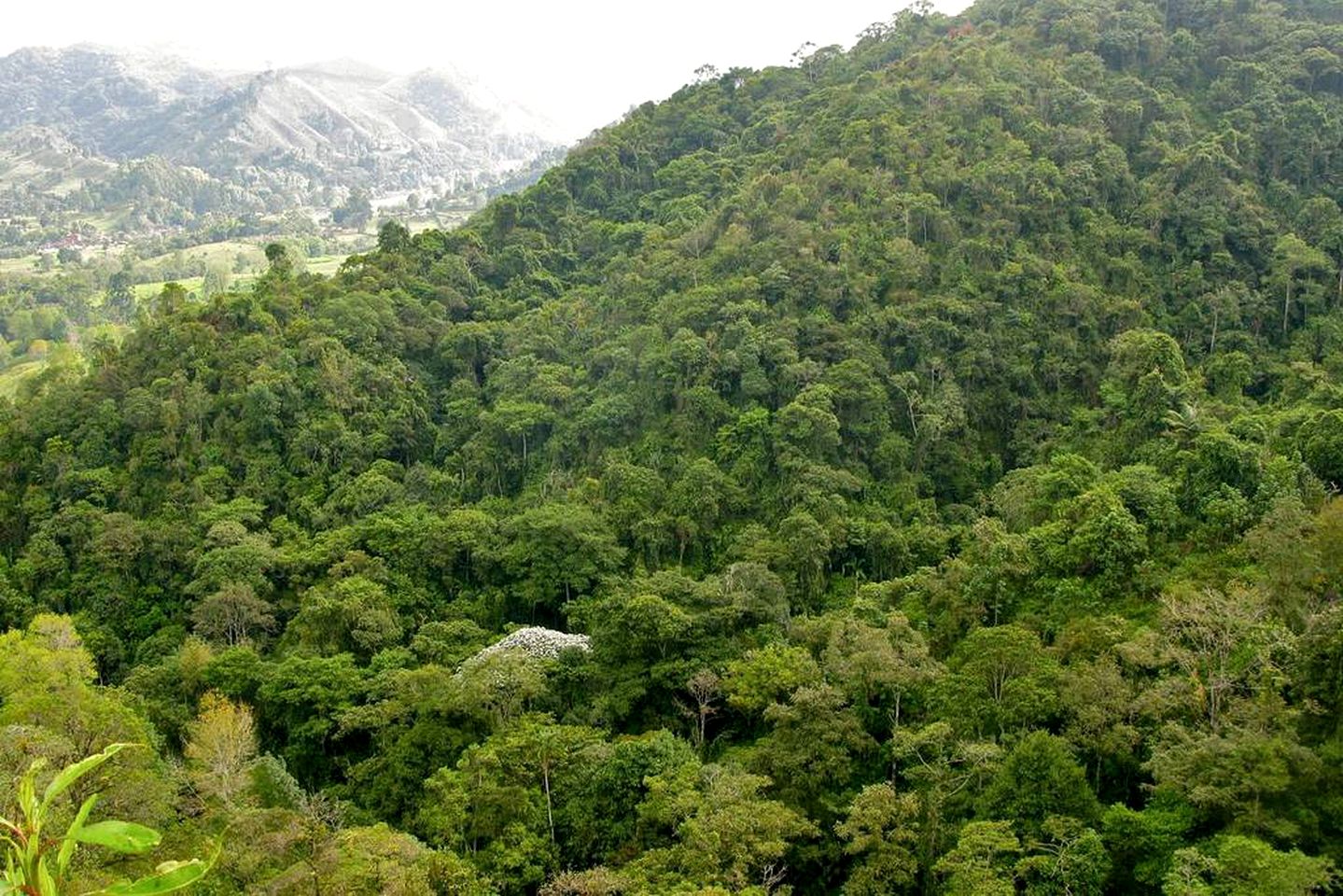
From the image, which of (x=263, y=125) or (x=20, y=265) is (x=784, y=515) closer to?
(x=20, y=265)

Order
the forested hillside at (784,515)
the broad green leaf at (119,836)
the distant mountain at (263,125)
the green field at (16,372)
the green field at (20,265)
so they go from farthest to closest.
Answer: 1. the distant mountain at (263,125)
2. the green field at (20,265)
3. the green field at (16,372)
4. the forested hillside at (784,515)
5. the broad green leaf at (119,836)

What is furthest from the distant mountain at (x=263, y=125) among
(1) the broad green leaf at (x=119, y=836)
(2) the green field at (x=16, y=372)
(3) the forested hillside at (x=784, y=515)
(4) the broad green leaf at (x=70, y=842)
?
(1) the broad green leaf at (x=119, y=836)

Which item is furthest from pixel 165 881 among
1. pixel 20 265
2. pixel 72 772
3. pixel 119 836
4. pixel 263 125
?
pixel 263 125

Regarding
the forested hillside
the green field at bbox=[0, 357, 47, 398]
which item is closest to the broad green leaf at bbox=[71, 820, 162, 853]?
the forested hillside

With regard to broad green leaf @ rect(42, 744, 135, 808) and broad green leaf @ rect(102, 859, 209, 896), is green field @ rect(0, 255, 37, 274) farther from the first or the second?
broad green leaf @ rect(102, 859, 209, 896)

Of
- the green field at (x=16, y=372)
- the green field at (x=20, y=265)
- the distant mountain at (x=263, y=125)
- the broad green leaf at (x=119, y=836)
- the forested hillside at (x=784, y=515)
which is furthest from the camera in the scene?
the distant mountain at (x=263, y=125)

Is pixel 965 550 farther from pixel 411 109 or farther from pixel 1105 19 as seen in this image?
pixel 411 109

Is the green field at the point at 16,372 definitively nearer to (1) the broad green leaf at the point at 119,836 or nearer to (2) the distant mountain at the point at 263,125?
(1) the broad green leaf at the point at 119,836
